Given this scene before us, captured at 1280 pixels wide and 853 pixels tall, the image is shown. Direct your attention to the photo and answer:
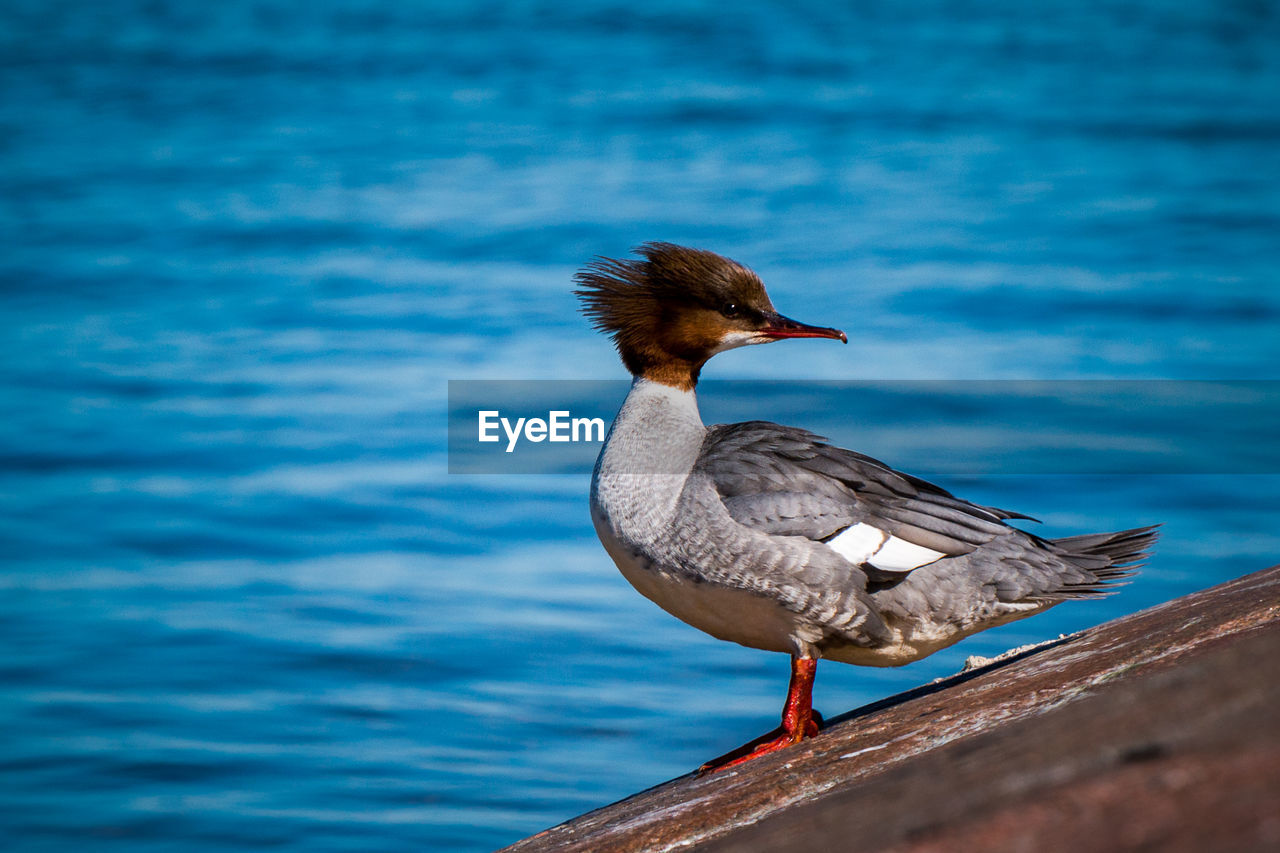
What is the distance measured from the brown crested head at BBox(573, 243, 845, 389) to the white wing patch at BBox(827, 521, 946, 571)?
0.75 meters

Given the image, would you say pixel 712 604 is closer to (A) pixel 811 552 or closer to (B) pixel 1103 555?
(A) pixel 811 552

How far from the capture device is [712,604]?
3.51 meters

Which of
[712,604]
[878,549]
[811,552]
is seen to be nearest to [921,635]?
[878,549]

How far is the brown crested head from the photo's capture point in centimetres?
398

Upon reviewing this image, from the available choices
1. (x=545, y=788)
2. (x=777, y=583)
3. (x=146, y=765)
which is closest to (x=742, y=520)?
(x=777, y=583)

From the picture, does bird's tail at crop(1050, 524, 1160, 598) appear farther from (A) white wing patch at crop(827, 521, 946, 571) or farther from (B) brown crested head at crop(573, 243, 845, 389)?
(B) brown crested head at crop(573, 243, 845, 389)

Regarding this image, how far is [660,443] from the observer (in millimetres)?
3795

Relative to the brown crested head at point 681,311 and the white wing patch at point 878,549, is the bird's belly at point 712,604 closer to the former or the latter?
the white wing patch at point 878,549

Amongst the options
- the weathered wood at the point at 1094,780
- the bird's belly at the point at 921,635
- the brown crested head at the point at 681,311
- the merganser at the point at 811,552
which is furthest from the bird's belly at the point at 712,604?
the weathered wood at the point at 1094,780

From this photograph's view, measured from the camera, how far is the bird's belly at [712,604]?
346cm

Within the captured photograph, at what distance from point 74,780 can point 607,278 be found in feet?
11.7

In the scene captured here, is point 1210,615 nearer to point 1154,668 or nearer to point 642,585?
point 1154,668

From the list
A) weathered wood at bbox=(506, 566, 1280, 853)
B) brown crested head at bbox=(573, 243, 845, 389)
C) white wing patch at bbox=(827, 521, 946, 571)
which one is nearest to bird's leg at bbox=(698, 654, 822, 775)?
white wing patch at bbox=(827, 521, 946, 571)

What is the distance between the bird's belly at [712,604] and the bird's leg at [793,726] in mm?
101
